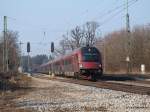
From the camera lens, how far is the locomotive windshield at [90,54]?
1678 inches

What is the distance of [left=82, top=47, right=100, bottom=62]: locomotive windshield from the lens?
1678 inches

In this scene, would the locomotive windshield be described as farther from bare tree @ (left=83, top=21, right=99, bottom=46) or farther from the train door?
bare tree @ (left=83, top=21, right=99, bottom=46)

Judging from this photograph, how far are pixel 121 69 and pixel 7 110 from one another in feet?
237

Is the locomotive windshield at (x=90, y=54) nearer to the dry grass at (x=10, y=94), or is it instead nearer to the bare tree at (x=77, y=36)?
the dry grass at (x=10, y=94)

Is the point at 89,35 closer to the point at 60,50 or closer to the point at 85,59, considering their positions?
the point at 60,50

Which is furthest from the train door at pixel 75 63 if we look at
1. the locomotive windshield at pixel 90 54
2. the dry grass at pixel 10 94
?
the dry grass at pixel 10 94

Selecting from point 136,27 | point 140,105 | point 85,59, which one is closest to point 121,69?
point 136,27

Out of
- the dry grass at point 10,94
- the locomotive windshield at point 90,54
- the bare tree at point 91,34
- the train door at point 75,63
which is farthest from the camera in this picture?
the bare tree at point 91,34

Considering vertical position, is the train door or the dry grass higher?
the train door

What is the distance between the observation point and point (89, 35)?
10844 cm

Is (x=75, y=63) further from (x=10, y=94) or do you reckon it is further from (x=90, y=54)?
(x=10, y=94)

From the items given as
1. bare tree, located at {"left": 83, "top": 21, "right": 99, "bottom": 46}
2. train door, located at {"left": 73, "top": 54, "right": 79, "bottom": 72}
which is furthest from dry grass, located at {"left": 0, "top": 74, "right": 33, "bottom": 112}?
bare tree, located at {"left": 83, "top": 21, "right": 99, "bottom": 46}

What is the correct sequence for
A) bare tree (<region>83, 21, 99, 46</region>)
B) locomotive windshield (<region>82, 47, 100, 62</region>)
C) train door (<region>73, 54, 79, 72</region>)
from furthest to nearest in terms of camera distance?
1. bare tree (<region>83, 21, 99, 46</region>)
2. train door (<region>73, 54, 79, 72</region>)
3. locomotive windshield (<region>82, 47, 100, 62</region>)

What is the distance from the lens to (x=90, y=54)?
43.0 meters
